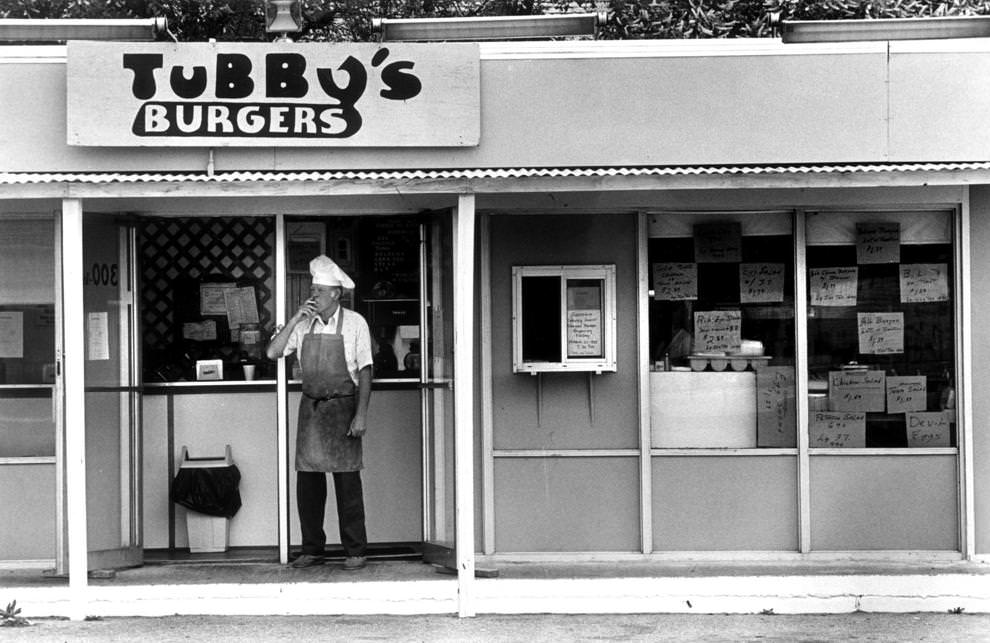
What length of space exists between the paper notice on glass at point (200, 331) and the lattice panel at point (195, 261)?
58 mm

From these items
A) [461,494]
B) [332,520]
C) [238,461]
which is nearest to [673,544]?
[461,494]

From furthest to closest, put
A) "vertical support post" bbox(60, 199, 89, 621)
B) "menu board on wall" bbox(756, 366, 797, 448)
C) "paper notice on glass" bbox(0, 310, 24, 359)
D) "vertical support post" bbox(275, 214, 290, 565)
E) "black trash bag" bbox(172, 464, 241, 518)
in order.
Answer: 1. "black trash bag" bbox(172, 464, 241, 518)
2. "vertical support post" bbox(275, 214, 290, 565)
3. "menu board on wall" bbox(756, 366, 797, 448)
4. "paper notice on glass" bbox(0, 310, 24, 359)
5. "vertical support post" bbox(60, 199, 89, 621)

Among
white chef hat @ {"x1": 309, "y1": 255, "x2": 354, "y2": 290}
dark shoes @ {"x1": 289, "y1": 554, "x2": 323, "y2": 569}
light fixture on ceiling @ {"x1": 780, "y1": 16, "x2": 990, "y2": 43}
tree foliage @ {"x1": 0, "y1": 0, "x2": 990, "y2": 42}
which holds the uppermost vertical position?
tree foliage @ {"x1": 0, "y1": 0, "x2": 990, "y2": 42}

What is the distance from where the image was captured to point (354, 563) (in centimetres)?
936

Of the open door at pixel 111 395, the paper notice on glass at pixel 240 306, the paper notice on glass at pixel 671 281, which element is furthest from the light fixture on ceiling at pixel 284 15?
the paper notice on glass at pixel 671 281

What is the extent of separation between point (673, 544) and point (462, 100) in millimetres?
3184

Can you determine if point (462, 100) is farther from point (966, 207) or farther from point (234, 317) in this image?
point (966, 207)

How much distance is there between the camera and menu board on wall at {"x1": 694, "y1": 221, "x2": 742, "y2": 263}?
9.63 meters

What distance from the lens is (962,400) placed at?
9.44 metres

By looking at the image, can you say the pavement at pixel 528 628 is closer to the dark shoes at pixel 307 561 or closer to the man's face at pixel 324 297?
the dark shoes at pixel 307 561

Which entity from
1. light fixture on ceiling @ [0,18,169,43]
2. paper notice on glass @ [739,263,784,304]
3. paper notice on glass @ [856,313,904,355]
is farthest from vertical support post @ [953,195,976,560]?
light fixture on ceiling @ [0,18,169,43]

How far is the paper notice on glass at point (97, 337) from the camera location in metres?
9.38

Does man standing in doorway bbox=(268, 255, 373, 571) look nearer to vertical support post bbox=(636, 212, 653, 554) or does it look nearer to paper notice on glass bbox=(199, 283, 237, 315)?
paper notice on glass bbox=(199, 283, 237, 315)

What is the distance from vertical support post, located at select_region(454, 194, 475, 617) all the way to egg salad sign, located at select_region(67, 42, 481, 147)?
0.85 meters
